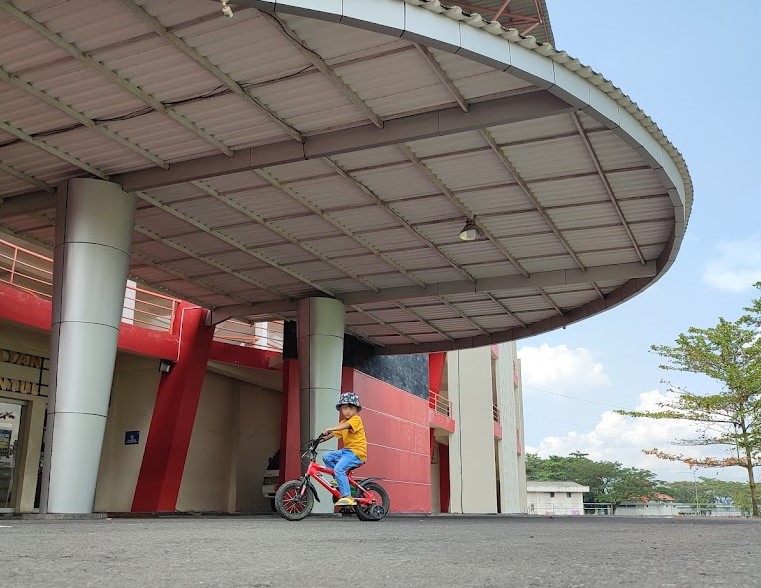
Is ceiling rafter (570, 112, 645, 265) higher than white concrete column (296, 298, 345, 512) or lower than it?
higher

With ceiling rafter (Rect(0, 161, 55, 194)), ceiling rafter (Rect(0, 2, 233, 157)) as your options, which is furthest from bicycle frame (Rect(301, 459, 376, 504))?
ceiling rafter (Rect(0, 161, 55, 194))

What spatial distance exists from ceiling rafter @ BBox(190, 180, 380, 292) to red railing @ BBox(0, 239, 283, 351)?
4.74m

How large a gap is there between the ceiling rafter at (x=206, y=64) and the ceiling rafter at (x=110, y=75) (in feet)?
4.03

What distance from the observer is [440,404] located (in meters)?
40.8

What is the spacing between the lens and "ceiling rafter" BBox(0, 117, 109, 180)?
12545 millimetres

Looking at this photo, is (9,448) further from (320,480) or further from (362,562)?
(362,562)

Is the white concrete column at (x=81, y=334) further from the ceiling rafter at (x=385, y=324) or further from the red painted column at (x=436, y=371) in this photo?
the red painted column at (x=436, y=371)

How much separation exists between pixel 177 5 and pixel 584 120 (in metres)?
6.12

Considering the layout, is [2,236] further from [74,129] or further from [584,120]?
[584,120]

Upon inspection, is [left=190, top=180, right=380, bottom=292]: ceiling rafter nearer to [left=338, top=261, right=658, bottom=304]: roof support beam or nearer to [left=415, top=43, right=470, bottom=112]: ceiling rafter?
[left=338, top=261, right=658, bottom=304]: roof support beam

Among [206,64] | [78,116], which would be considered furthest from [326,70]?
[78,116]

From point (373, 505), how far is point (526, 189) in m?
6.26

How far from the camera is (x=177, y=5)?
31.2 ft

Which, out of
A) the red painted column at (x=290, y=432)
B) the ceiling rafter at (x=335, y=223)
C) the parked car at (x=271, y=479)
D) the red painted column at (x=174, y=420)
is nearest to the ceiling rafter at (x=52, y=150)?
the ceiling rafter at (x=335, y=223)
